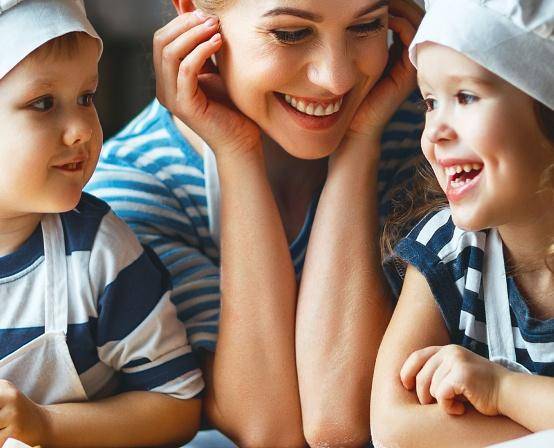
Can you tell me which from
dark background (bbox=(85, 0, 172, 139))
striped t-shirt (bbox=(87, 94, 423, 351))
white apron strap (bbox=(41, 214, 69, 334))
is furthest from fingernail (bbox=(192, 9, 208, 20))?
dark background (bbox=(85, 0, 172, 139))

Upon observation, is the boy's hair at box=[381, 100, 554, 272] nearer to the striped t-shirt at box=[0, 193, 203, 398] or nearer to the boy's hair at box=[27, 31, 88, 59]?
the striped t-shirt at box=[0, 193, 203, 398]

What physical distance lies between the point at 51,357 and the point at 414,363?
46cm

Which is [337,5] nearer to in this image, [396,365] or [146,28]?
[396,365]

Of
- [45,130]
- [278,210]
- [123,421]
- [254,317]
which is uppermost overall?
[45,130]

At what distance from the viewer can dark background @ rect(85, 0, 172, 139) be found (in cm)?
260

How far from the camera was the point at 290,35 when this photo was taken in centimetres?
138

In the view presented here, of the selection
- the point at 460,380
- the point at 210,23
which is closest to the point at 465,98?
the point at 460,380

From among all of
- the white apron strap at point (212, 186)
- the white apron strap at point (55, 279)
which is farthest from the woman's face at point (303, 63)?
the white apron strap at point (55, 279)

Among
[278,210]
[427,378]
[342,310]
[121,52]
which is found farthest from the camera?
[121,52]

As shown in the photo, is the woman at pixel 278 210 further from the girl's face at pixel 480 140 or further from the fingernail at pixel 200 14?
the girl's face at pixel 480 140

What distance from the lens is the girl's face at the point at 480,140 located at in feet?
3.76

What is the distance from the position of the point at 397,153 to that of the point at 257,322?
0.37m

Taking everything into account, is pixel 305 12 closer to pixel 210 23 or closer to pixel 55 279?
pixel 210 23

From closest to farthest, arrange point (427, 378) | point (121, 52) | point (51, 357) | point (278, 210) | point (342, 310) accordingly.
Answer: point (427, 378) < point (51, 357) < point (342, 310) < point (278, 210) < point (121, 52)
